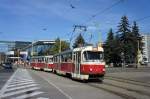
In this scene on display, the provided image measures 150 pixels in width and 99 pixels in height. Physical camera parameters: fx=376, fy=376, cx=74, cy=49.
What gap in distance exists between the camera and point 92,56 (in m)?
31.6

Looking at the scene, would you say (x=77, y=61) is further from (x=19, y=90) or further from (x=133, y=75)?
(x=19, y=90)

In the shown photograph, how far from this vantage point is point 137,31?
113m

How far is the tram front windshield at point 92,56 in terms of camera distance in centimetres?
3144

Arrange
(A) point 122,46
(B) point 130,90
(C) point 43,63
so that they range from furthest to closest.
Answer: (A) point 122,46, (C) point 43,63, (B) point 130,90

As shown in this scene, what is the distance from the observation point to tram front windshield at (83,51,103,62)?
31.4 meters

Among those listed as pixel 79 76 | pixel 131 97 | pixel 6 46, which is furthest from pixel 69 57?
pixel 6 46

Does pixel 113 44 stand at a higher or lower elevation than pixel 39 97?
higher

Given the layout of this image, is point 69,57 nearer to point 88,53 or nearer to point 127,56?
point 88,53

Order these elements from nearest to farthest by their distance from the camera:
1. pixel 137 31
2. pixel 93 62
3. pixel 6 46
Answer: pixel 93 62
pixel 137 31
pixel 6 46

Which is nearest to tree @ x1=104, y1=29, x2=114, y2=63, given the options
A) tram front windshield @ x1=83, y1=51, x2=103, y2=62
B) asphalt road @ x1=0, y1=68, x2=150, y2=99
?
tram front windshield @ x1=83, y1=51, x2=103, y2=62

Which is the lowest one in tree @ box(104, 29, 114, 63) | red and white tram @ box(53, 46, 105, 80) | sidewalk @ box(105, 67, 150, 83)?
sidewalk @ box(105, 67, 150, 83)

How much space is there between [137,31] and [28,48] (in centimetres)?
6135

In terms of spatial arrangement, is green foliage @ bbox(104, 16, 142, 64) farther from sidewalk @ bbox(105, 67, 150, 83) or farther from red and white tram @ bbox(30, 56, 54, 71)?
sidewalk @ bbox(105, 67, 150, 83)

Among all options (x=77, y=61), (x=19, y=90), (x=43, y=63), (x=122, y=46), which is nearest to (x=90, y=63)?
(x=77, y=61)
